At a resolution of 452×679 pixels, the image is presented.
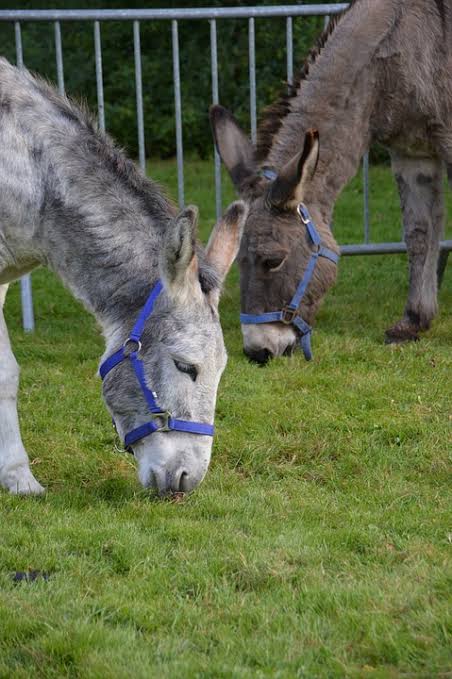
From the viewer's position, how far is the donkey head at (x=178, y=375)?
446 centimetres

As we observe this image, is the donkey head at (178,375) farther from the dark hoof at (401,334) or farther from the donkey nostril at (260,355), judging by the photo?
the dark hoof at (401,334)

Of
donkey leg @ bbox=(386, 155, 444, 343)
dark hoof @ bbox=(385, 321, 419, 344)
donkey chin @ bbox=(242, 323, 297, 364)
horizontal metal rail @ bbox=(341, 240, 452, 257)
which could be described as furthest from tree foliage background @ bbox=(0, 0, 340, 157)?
donkey chin @ bbox=(242, 323, 297, 364)

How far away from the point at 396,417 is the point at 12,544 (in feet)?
7.66

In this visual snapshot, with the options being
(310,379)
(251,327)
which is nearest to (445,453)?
(310,379)

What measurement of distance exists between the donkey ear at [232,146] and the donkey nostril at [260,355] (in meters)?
1.05

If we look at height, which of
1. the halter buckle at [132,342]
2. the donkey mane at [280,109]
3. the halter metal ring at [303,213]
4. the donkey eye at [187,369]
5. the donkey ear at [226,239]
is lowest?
the donkey eye at [187,369]

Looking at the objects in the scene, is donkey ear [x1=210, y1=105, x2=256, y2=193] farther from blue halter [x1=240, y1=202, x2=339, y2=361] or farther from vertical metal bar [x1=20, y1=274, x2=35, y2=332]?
vertical metal bar [x1=20, y1=274, x2=35, y2=332]

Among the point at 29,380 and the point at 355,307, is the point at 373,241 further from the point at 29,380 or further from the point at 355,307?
the point at 29,380

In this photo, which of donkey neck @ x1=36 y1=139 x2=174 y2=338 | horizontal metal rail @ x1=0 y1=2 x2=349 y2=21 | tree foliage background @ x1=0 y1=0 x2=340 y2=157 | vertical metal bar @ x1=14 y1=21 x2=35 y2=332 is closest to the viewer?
donkey neck @ x1=36 y1=139 x2=174 y2=338

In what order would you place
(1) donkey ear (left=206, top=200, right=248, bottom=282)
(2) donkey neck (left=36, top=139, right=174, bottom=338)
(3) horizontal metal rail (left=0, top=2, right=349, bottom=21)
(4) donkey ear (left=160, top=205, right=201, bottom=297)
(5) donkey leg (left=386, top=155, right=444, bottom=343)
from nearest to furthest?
(4) donkey ear (left=160, top=205, right=201, bottom=297), (2) donkey neck (left=36, top=139, right=174, bottom=338), (1) donkey ear (left=206, top=200, right=248, bottom=282), (5) donkey leg (left=386, top=155, right=444, bottom=343), (3) horizontal metal rail (left=0, top=2, right=349, bottom=21)

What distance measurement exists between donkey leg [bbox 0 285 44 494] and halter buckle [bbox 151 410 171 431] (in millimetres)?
828

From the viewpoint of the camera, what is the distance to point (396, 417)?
5926 millimetres

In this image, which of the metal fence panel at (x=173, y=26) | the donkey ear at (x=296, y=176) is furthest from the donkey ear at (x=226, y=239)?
the metal fence panel at (x=173, y=26)

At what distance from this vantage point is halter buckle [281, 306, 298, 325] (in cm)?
690
